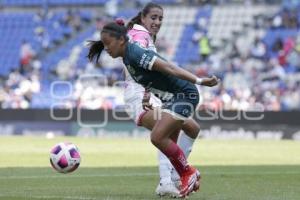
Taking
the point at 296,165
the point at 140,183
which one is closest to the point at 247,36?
the point at 296,165

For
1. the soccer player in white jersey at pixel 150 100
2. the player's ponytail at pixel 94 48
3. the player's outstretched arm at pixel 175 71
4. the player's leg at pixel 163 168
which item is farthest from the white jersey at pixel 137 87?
the player's outstretched arm at pixel 175 71

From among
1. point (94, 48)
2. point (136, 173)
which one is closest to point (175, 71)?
point (94, 48)

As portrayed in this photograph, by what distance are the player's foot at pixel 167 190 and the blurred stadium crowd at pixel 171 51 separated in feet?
54.7

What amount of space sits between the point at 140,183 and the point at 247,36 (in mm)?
22999

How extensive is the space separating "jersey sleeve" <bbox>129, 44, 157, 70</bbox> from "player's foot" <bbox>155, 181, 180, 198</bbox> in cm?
152

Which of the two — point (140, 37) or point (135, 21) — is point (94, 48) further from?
point (135, 21)

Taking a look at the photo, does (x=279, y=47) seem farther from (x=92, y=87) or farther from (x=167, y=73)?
(x=167, y=73)

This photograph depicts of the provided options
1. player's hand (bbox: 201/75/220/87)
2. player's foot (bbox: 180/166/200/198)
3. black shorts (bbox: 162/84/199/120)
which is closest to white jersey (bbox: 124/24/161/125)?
black shorts (bbox: 162/84/199/120)

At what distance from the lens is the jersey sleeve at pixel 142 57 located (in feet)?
30.7

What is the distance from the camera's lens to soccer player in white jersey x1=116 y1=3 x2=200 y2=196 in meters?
10.2

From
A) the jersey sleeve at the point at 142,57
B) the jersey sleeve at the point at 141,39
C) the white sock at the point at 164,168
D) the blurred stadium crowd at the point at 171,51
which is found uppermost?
the jersey sleeve at the point at 142,57

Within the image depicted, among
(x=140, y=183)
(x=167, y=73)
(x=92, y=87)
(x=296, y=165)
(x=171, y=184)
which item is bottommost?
(x=92, y=87)

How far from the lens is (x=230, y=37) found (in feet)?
114

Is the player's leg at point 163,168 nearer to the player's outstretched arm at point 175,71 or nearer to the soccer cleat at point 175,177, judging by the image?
the soccer cleat at point 175,177
